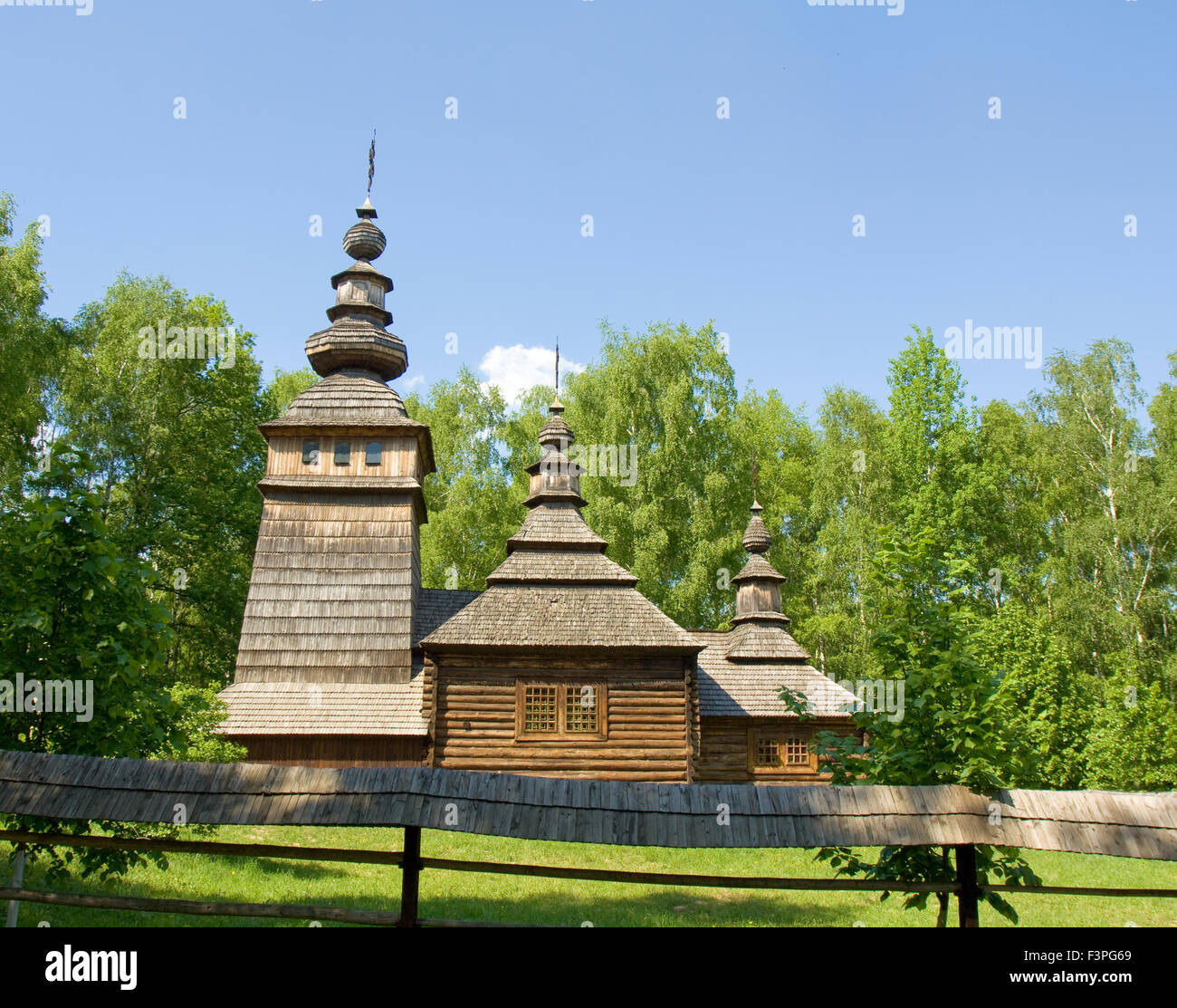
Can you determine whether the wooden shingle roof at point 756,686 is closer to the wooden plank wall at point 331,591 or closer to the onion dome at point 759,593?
the onion dome at point 759,593

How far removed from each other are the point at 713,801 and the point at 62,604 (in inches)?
213

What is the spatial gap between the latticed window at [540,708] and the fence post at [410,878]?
13.3 m

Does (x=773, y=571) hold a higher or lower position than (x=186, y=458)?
lower

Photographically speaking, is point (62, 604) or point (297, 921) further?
point (297, 921)

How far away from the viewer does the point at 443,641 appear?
17.9m

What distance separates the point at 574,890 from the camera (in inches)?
425

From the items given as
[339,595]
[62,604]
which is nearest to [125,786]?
[62,604]

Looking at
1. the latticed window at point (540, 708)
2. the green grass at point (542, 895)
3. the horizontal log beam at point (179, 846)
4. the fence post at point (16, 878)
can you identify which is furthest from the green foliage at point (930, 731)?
the latticed window at point (540, 708)

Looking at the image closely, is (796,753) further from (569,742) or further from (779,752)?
(569,742)

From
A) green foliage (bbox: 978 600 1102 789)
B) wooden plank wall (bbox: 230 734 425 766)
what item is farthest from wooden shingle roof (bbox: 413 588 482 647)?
green foliage (bbox: 978 600 1102 789)

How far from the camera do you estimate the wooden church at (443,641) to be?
18078mm

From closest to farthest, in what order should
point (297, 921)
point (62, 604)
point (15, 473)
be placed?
point (62, 604) < point (297, 921) < point (15, 473)

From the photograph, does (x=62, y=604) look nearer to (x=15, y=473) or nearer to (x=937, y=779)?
(x=937, y=779)
